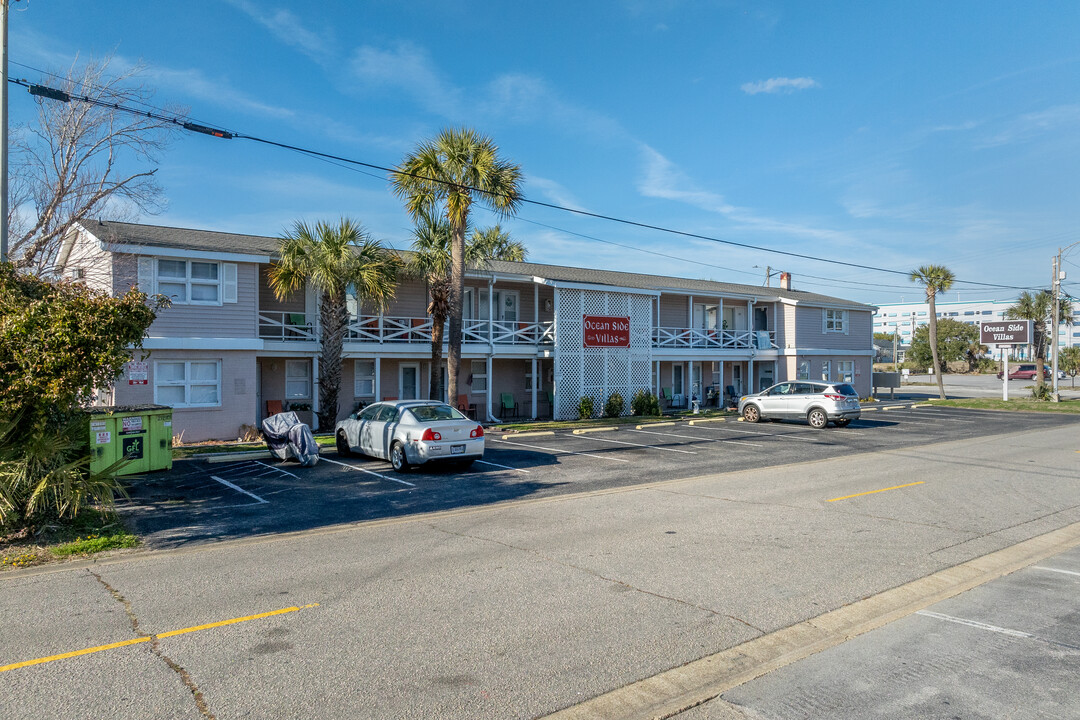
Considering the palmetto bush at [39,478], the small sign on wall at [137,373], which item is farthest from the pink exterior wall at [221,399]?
the palmetto bush at [39,478]

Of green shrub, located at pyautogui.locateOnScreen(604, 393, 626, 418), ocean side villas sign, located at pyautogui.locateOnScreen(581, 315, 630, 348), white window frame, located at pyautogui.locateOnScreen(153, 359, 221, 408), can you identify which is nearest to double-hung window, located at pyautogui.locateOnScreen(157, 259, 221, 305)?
white window frame, located at pyautogui.locateOnScreen(153, 359, 221, 408)

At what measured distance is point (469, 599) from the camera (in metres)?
6.36

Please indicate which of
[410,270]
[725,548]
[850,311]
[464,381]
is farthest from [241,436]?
[850,311]

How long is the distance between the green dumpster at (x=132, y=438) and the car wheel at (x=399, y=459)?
4322 mm

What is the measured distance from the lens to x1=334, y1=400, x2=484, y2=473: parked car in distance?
13.8 meters

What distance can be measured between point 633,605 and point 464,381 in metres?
21.0

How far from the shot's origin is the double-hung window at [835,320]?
3794cm

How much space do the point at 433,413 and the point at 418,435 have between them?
90 cm

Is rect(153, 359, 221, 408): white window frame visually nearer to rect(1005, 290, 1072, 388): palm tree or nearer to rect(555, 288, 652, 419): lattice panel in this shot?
rect(555, 288, 652, 419): lattice panel

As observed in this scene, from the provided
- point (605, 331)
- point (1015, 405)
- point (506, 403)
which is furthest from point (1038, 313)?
point (506, 403)

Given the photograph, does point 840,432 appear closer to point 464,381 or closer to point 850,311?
point 464,381

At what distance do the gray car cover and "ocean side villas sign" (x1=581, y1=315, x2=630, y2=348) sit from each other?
1407 centimetres

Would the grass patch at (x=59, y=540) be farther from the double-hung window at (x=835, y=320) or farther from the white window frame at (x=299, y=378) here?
the double-hung window at (x=835, y=320)

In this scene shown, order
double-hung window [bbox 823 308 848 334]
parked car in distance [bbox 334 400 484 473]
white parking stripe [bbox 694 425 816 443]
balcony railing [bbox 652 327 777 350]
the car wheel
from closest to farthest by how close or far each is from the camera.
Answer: parked car in distance [bbox 334 400 484 473] < the car wheel < white parking stripe [bbox 694 425 816 443] < balcony railing [bbox 652 327 777 350] < double-hung window [bbox 823 308 848 334]
